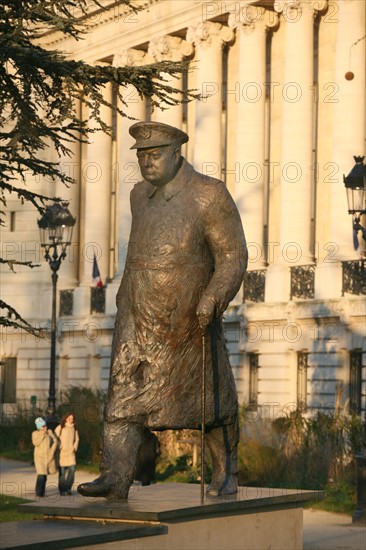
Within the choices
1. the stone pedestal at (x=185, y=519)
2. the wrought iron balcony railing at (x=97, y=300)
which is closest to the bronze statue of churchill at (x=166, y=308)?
the stone pedestal at (x=185, y=519)

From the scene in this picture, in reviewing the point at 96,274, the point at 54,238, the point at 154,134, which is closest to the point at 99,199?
the point at 96,274

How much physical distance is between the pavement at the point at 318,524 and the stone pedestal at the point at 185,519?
2.31 ft

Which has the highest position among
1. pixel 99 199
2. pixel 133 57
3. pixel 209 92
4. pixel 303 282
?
pixel 133 57

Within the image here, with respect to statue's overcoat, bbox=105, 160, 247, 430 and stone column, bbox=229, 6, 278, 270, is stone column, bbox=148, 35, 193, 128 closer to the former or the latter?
stone column, bbox=229, 6, 278, 270

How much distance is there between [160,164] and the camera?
1197 centimetres

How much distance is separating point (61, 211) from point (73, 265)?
940 inches

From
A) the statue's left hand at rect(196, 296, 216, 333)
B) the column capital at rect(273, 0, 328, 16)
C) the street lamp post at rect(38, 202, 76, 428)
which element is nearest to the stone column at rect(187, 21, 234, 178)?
the column capital at rect(273, 0, 328, 16)

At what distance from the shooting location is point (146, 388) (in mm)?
11719

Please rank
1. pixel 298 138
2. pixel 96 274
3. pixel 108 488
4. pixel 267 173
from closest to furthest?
pixel 108 488 → pixel 298 138 → pixel 267 173 → pixel 96 274

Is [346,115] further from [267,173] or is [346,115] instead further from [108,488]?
[108,488]

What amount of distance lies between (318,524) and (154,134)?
12.7 m

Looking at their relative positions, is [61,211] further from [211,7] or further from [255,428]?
[211,7]

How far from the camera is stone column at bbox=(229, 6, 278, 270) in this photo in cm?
4741

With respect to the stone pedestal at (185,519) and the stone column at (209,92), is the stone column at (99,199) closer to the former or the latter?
the stone column at (209,92)
